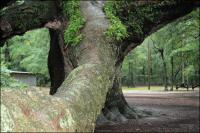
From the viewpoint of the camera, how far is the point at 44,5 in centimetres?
993

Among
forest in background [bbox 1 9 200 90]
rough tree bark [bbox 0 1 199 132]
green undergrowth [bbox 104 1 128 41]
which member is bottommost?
forest in background [bbox 1 9 200 90]

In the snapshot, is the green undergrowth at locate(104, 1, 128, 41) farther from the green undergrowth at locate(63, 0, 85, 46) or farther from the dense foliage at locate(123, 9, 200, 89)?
the dense foliage at locate(123, 9, 200, 89)

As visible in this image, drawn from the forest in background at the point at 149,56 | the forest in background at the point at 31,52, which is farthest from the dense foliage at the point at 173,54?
the forest in background at the point at 31,52

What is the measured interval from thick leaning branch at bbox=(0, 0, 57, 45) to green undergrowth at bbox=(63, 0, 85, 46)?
1.89 metres

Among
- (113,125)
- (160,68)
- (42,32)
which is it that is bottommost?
(160,68)

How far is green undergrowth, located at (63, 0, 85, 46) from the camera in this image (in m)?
6.36

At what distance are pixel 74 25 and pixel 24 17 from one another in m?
3.81

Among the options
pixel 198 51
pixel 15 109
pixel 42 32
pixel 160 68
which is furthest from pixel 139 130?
pixel 160 68

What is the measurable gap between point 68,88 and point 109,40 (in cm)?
264

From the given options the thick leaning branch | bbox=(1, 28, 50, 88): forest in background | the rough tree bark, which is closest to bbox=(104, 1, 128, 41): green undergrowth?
the rough tree bark

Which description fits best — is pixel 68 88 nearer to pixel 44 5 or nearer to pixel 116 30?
pixel 116 30

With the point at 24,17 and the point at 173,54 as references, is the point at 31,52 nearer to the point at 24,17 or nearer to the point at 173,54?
the point at 173,54

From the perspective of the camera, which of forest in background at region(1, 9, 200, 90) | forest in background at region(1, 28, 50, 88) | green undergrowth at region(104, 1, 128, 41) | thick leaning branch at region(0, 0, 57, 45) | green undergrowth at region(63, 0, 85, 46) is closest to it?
green undergrowth at region(104, 1, 128, 41)

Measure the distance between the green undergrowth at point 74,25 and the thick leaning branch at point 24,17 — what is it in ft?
6.19
